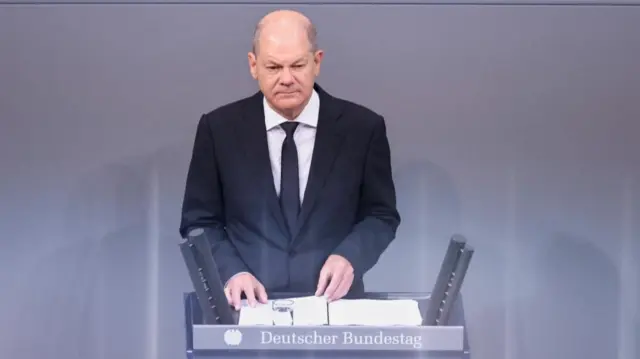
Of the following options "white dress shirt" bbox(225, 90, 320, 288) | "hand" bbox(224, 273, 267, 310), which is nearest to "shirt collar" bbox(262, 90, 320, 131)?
"white dress shirt" bbox(225, 90, 320, 288)

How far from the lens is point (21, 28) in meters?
3.18

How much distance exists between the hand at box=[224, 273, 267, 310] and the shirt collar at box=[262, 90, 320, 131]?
20.5 inches

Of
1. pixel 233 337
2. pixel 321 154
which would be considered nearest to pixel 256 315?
pixel 233 337

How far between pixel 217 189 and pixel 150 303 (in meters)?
0.90

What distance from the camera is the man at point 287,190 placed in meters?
2.51

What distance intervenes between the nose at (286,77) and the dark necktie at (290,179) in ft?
0.64

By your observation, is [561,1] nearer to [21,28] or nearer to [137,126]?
[137,126]

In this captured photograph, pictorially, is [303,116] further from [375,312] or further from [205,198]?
[375,312]

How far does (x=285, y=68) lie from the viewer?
7.60 ft

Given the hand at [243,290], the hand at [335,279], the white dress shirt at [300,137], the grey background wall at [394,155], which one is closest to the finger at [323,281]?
the hand at [335,279]

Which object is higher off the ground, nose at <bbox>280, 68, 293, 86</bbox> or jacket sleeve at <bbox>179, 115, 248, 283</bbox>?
nose at <bbox>280, 68, 293, 86</bbox>

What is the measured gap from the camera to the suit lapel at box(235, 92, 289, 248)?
2.50 metres

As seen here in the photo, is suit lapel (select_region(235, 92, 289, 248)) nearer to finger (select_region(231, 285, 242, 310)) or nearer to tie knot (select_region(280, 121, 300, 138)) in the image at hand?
tie knot (select_region(280, 121, 300, 138))

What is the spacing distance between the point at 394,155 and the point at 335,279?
1149 millimetres
